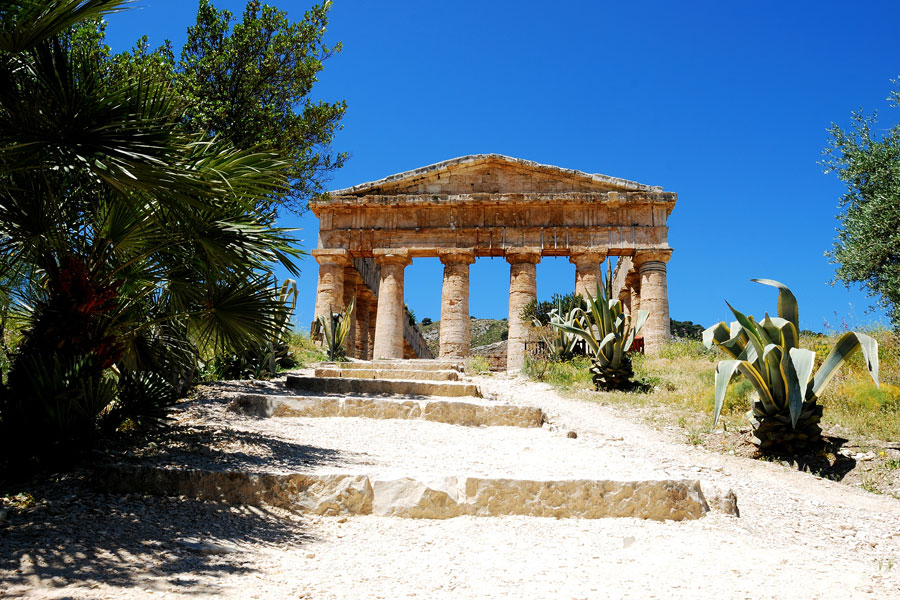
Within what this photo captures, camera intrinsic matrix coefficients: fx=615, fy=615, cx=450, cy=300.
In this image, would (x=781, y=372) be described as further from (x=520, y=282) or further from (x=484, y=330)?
(x=484, y=330)

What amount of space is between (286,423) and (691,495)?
4.24 metres

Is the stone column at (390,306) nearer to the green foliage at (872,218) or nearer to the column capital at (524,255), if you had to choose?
the column capital at (524,255)

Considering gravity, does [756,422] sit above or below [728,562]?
above

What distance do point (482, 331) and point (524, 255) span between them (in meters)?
38.9

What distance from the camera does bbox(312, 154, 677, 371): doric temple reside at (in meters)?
19.6

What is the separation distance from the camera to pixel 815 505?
4.88 meters

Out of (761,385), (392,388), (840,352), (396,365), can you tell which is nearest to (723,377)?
(761,385)

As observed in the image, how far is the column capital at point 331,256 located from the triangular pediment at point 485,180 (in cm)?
192

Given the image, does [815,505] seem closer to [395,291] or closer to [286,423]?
[286,423]

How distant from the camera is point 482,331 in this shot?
5847 centimetres

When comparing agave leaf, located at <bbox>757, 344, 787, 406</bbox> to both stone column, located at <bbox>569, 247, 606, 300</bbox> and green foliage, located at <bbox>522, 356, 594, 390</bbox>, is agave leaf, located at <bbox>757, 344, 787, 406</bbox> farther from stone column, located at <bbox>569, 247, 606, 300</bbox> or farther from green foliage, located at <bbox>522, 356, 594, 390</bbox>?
stone column, located at <bbox>569, 247, 606, 300</bbox>

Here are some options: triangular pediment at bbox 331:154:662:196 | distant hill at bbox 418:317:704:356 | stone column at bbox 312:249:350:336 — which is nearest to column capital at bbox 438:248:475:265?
triangular pediment at bbox 331:154:662:196

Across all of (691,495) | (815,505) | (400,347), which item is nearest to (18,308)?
(691,495)

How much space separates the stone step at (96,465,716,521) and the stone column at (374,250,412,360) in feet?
50.3
